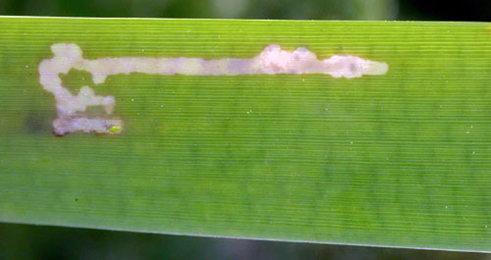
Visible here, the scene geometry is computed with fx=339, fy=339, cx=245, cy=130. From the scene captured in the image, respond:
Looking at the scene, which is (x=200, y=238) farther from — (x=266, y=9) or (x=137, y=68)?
(x=266, y=9)

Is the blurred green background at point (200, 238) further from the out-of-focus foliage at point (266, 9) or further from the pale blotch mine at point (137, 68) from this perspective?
the pale blotch mine at point (137, 68)

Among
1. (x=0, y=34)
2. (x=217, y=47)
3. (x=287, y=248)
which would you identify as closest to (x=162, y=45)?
(x=217, y=47)

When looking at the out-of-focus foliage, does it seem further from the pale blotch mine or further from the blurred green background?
the pale blotch mine

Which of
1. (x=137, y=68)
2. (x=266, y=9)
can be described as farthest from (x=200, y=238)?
(x=266, y=9)

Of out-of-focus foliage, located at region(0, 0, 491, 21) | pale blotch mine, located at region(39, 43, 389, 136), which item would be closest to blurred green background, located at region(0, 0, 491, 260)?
out-of-focus foliage, located at region(0, 0, 491, 21)

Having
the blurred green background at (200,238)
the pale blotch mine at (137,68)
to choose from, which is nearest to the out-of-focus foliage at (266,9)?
the blurred green background at (200,238)

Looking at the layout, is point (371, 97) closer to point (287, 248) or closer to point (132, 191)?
point (287, 248)
